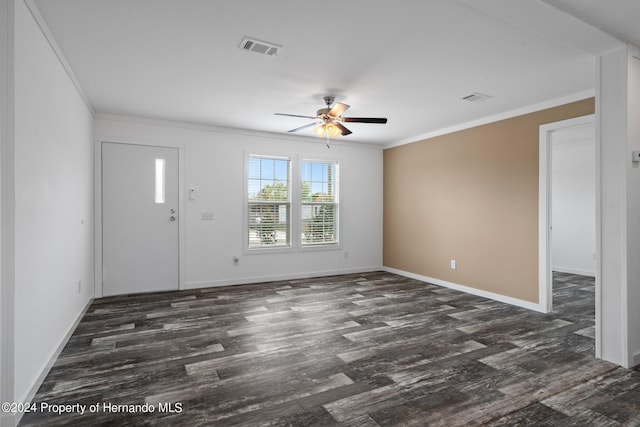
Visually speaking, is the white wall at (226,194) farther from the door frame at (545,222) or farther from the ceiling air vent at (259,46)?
the door frame at (545,222)

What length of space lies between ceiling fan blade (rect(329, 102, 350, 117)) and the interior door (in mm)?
2680

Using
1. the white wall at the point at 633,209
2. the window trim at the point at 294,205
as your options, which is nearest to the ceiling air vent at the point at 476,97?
the white wall at the point at 633,209

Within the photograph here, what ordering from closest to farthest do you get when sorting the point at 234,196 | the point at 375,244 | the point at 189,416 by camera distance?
the point at 189,416 → the point at 234,196 → the point at 375,244

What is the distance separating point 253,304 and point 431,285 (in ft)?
9.52

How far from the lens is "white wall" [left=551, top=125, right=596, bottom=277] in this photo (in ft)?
21.1

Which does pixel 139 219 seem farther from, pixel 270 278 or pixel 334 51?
pixel 334 51

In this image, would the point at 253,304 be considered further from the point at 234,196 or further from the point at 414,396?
the point at 414,396

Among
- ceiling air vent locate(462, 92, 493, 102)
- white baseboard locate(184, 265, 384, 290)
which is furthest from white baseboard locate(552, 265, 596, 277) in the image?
ceiling air vent locate(462, 92, 493, 102)

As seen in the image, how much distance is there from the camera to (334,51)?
2889mm

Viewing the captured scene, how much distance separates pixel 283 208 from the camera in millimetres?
6086

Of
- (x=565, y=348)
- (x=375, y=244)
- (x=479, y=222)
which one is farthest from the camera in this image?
(x=375, y=244)

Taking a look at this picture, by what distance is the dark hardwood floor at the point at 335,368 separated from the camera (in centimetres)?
211

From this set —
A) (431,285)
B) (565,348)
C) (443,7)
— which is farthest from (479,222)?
(443,7)

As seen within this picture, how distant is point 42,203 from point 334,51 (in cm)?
250
